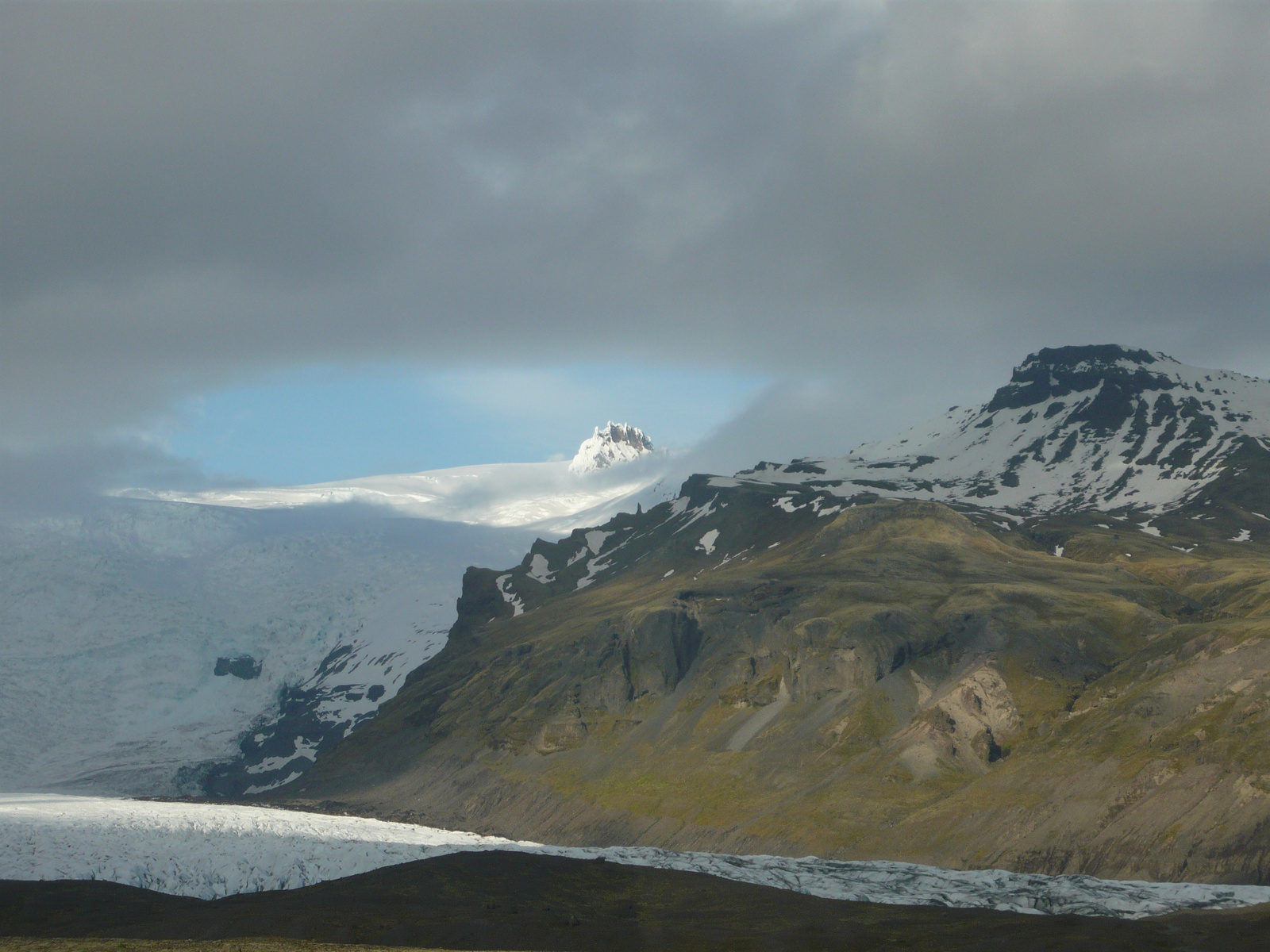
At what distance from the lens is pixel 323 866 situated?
148500 millimetres

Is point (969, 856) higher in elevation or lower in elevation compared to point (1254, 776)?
lower

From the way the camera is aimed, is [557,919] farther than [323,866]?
No

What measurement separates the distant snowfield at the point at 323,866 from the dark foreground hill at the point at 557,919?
23.9 ft

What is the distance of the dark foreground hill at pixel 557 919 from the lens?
113 m

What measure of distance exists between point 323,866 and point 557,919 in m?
37.6

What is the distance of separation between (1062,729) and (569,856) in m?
84.1

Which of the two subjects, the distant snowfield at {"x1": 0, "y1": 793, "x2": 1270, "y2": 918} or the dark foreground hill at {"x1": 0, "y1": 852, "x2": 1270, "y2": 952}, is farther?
the distant snowfield at {"x1": 0, "y1": 793, "x2": 1270, "y2": 918}

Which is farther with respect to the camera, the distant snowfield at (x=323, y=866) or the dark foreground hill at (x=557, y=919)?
the distant snowfield at (x=323, y=866)

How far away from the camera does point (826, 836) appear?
188 m

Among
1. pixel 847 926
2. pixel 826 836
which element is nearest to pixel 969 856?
pixel 826 836

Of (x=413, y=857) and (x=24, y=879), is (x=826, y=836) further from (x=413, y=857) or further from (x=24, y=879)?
(x=24, y=879)

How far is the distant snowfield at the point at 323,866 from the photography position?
139750mm

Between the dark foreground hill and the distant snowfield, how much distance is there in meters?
7.28

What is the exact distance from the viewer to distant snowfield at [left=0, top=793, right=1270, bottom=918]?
140 metres
